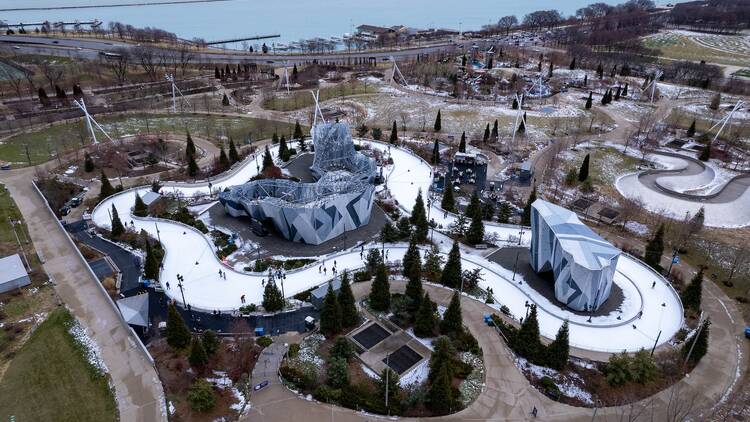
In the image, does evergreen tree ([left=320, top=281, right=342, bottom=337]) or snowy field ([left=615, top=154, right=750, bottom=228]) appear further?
snowy field ([left=615, top=154, right=750, bottom=228])

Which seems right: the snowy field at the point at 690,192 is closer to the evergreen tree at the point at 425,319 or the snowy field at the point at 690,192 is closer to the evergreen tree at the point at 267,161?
the evergreen tree at the point at 425,319

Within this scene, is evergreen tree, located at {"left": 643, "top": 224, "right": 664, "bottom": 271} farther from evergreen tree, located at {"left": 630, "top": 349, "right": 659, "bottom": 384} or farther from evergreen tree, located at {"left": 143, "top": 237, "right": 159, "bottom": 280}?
evergreen tree, located at {"left": 143, "top": 237, "right": 159, "bottom": 280}

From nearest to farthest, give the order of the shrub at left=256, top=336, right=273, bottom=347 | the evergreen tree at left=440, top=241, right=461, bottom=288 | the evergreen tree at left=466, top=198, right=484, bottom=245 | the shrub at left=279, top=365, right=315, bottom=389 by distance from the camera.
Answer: the shrub at left=279, top=365, right=315, bottom=389
the shrub at left=256, top=336, right=273, bottom=347
the evergreen tree at left=440, top=241, right=461, bottom=288
the evergreen tree at left=466, top=198, right=484, bottom=245

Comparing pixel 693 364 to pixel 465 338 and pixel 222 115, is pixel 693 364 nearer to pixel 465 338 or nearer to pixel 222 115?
pixel 465 338

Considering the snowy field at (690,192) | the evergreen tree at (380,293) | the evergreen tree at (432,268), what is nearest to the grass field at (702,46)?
the snowy field at (690,192)

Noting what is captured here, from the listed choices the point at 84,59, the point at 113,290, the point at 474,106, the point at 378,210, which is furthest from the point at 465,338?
the point at 84,59

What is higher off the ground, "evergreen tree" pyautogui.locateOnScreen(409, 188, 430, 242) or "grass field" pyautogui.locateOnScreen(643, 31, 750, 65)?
"grass field" pyautogui.locateOnScreen(643, 31, 750, 65)

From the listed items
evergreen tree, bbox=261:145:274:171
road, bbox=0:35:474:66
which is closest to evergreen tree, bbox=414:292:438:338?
evergreen tree, bbox=261:145:274:171
